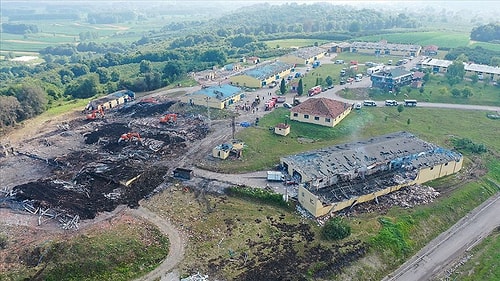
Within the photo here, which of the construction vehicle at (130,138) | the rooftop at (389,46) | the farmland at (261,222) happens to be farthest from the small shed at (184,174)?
the rooftop at (389,46)

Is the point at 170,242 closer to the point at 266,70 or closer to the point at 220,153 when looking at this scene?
the point at 220,153

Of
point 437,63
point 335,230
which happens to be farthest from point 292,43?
point 335,230

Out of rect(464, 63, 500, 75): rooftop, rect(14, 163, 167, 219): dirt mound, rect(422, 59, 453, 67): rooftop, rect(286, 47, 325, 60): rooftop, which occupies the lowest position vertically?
rect(14, 163, 167, 219): dirt mound

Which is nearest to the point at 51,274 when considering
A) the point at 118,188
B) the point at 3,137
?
the point at 118,188

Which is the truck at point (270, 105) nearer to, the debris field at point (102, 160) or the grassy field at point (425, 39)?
the debris field at point (102, 160)

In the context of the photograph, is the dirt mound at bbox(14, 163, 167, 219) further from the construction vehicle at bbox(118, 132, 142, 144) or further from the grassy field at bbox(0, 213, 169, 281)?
the construction vehicle at bbox(118, 132, 142, 144)

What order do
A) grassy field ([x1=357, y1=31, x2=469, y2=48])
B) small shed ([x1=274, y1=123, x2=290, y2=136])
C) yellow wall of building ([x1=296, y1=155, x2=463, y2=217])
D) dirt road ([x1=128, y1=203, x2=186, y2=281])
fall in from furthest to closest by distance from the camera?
grassy field ([x1=357, y1=31, x2=469, y2=48]) → small shed ([x1=274, y1=123, x2=290, y2=136]) → yellow wall of building ([x1=296, y1=155, x2=463, y2=217]) → dirt road ([x1=128, y1=203, x2=186, y2=281])

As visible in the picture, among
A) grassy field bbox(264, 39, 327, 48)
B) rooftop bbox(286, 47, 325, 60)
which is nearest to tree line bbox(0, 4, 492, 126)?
grassy field bbox(264, 39, 327, 48)
